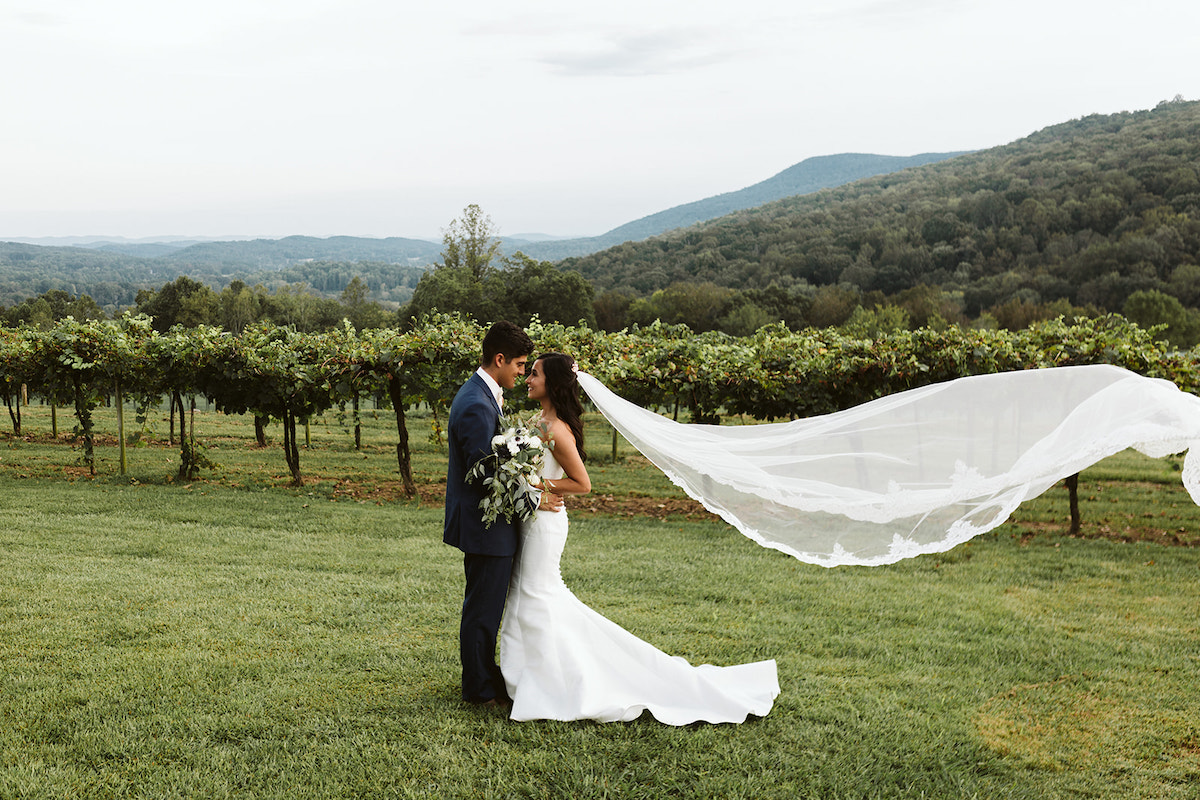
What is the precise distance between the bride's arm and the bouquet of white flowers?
0.13m

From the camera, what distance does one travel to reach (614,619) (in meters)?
6.81

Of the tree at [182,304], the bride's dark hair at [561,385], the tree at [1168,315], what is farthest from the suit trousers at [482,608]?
the tree at [182,304]

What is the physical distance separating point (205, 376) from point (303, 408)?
1923mm

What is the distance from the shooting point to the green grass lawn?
4.27 metres

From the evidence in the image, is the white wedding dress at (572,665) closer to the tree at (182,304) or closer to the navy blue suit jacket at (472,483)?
the navy blue suit jacket at (472,483)

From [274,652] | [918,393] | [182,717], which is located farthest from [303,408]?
[918,393]

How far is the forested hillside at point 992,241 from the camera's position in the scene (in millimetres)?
58812

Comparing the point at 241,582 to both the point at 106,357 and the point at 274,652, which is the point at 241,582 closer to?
the point at 274,652

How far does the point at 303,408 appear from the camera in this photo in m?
14.0

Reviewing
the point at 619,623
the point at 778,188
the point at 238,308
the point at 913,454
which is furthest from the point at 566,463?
the point at 778,188

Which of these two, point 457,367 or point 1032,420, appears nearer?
point 1032,420

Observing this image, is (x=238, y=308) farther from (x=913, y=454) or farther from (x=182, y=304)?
(x=913, y=454)

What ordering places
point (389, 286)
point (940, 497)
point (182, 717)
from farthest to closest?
point (389, 286) → point (940, 497) → point (182, 717)

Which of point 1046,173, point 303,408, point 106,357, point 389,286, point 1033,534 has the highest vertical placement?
point 1046,173
